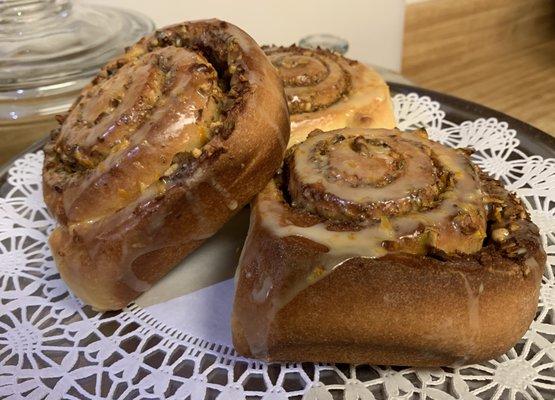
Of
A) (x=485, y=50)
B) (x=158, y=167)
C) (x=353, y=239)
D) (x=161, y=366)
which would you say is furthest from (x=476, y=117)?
(x=485, y=50)

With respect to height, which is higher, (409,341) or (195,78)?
(195,78)

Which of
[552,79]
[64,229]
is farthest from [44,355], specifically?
[552,79]

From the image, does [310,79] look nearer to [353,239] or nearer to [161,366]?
[353,239]

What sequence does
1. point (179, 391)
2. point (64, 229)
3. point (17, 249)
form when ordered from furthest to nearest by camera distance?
1. point (17, 249)
2. point (64, 229)
3. point (179, 391)

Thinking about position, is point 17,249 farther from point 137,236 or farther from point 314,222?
point 314,222

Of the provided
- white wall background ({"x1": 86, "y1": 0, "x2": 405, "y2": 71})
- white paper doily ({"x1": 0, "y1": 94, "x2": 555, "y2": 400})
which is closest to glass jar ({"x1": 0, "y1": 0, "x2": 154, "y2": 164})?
white wall background ({"x1": 86, "y1": 0, "x2": 405, "y2": 71})

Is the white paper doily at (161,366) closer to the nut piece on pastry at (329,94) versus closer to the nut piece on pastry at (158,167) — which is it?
the nut piece on pastry at (158,167)

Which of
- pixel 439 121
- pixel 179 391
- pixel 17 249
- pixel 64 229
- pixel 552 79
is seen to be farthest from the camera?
pixel 552 79
